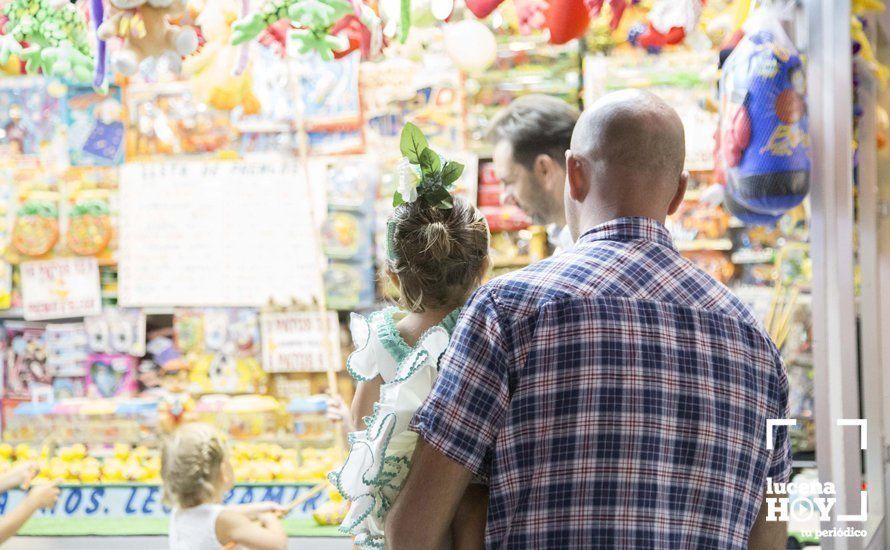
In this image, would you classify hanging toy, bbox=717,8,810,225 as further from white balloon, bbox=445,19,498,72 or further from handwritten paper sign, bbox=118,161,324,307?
handwritten paper sign, bbox=118,161,324,307

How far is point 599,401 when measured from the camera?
1.53m

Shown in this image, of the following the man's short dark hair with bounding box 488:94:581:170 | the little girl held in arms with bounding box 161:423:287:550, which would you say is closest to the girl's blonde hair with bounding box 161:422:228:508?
the little girl held in arms with bounding box 161:423:287:550

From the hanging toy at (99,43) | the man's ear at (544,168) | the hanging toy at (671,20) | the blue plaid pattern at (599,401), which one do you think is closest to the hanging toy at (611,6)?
the hanging toy at (671,20)

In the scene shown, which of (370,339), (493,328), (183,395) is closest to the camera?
(493,328)

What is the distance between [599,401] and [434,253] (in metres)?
0.53

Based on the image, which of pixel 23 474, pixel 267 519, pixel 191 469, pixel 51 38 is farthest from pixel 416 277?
pixel 23 474

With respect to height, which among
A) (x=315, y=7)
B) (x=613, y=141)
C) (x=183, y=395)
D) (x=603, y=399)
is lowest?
(x=183, y=395)

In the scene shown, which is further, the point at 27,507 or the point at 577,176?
the point at 27,507

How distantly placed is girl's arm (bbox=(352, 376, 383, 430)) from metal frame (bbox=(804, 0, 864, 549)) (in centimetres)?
137

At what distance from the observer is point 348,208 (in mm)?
4461

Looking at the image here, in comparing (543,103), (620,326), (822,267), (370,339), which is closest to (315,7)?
(543,103)

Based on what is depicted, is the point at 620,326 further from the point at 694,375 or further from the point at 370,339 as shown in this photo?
the point at 370,339

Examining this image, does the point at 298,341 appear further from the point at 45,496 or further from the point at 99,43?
the point at 99,43

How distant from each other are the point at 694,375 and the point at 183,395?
3228mm
